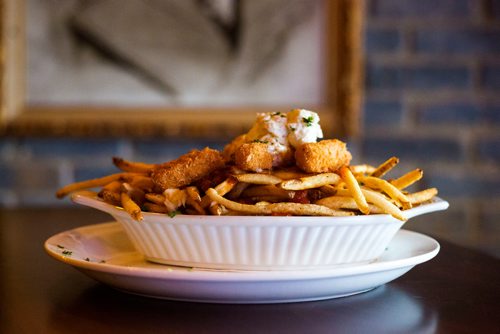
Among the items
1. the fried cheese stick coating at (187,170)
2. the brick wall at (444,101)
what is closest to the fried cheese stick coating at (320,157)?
the fried cheese stick coating at (187,170)

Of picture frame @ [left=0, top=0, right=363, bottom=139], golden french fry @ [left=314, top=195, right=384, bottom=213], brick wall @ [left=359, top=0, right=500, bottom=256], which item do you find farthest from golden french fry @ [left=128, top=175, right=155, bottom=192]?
brick wall @ [left=359, top=0, right=500, bottom=256]

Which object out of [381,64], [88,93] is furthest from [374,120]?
[88,93]

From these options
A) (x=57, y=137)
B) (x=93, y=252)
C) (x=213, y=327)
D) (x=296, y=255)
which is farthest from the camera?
(x=57, y=137)

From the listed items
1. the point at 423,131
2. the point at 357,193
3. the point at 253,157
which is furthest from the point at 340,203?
the point at 423,131

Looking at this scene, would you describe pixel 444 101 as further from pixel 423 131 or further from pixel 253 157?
pixel 253 157

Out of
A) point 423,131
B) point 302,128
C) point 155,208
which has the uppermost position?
point 302,128

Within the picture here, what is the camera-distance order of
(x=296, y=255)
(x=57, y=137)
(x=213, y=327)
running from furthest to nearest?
(x=57, y=137) < (x=296, y=255) < (x=213, y=327)

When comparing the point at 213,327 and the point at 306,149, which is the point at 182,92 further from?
the point at 213,327
